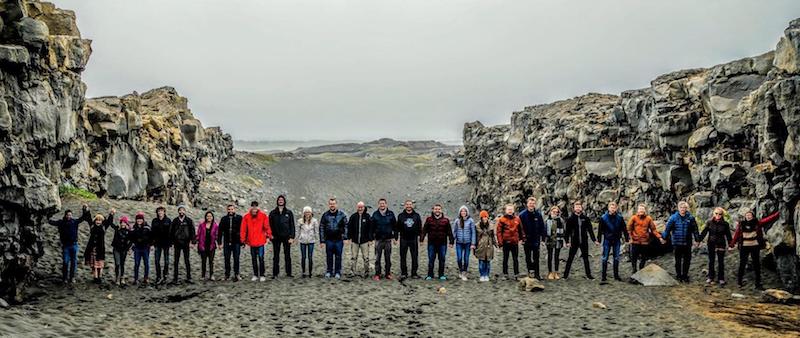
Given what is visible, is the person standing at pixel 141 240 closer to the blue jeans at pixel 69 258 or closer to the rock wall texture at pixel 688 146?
the blue jeans at pixel 69 258

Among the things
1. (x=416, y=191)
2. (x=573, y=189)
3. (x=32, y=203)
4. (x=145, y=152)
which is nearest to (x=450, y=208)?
(x=416, y=191)

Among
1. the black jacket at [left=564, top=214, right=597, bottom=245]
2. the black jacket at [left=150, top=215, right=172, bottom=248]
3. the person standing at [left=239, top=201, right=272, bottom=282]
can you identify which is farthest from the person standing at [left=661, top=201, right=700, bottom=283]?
the black jacket at [left=150, top=215, right=172, bottom=248]

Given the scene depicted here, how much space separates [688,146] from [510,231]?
41.4 feet

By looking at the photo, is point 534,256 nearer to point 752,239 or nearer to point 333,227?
point 752,239

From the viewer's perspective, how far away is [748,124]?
864 inches

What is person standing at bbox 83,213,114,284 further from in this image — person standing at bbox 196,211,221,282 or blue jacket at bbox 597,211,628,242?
blue jacket at bbox 597,211,628,242

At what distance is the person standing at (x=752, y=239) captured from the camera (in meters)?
17.8

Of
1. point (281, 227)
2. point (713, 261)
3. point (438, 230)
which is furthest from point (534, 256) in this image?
point (281, 227)

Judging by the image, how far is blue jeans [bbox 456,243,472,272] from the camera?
66.1ft

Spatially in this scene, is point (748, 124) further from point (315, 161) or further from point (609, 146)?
point (315, 161)

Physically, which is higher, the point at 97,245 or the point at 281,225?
the point at 281,225

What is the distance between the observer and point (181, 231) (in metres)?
19.5

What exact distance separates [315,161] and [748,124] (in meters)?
87.1

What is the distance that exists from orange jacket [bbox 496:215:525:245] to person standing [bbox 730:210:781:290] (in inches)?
254
